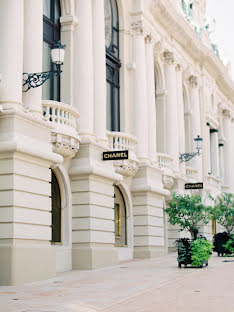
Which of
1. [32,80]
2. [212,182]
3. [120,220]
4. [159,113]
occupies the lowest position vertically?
[120,220]

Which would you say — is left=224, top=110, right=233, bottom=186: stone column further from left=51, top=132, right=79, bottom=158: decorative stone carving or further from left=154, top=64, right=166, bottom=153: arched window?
left=51, top=132, right=79, bottom=158: decorative stone carving

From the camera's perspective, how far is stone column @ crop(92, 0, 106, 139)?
22.1 metres

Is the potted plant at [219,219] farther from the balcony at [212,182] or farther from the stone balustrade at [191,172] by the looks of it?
the balcony at [212,182]

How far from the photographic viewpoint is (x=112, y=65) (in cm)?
2659

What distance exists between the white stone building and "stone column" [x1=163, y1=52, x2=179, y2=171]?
0.06 m

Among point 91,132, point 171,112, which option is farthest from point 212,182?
point 91,132

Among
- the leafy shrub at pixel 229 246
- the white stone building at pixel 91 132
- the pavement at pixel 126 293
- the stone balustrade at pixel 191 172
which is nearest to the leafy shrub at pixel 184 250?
the pavement at pixel 126 293

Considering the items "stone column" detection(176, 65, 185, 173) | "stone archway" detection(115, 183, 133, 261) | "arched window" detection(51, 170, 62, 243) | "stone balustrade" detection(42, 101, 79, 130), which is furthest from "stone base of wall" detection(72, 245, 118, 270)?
"stone column" detection(176, 65, 185, 173)

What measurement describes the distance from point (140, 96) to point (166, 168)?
4.61 m

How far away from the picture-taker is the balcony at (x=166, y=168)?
29.2 m

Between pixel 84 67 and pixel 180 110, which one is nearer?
pixel 84 67

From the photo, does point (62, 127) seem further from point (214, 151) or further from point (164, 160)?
point (214, 151)

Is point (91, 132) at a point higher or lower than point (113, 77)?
lower

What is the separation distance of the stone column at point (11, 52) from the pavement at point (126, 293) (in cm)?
549
